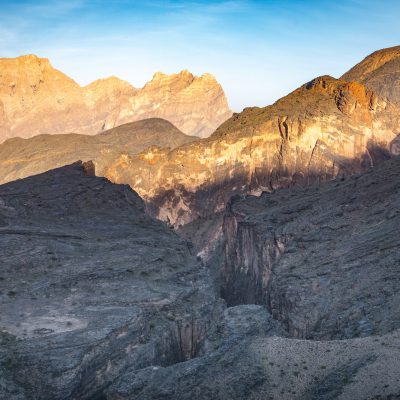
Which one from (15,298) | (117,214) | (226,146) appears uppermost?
(226,146)

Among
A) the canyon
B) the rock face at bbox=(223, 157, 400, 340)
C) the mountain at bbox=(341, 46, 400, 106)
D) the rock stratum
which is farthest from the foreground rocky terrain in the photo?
the rock stratum

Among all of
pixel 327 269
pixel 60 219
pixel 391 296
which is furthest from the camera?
pixel 60 219

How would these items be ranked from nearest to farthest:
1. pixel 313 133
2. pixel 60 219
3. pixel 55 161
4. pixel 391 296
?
pixel 391 296, pixel 60 219, pixel 313 133, pixel 55 161


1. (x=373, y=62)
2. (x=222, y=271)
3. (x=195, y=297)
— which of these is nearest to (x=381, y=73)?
(x=373, y=62)

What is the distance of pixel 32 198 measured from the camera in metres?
70.8

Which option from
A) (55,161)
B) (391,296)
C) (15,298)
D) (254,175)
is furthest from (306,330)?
(55,161)

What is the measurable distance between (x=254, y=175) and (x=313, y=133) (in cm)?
1021

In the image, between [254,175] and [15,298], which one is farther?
[254,175]

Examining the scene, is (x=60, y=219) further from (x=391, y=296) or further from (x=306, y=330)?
(x=391, y=296)

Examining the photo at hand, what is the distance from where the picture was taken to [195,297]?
60.1 metres

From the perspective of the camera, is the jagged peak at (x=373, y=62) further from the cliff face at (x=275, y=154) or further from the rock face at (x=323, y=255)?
the rock face at (x=323, y=255)

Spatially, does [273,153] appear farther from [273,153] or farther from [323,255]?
[323,255]

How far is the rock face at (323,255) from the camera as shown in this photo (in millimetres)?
51094

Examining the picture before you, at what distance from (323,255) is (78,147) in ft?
373
